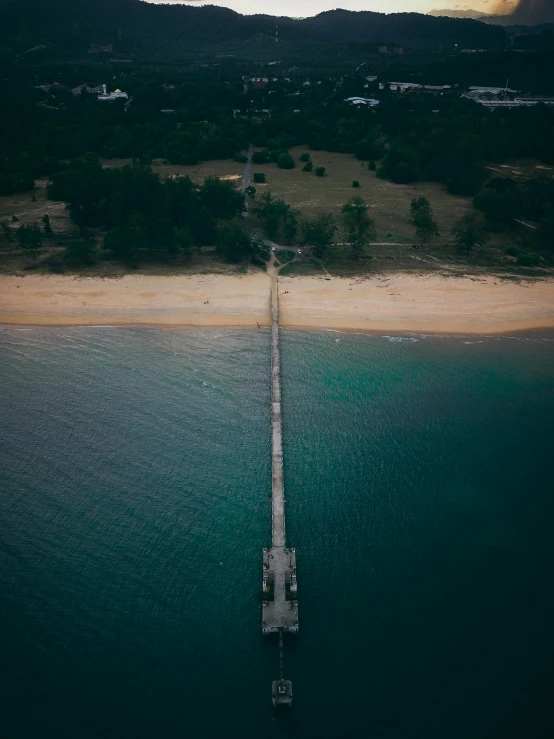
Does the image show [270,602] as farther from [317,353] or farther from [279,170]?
[279,170]

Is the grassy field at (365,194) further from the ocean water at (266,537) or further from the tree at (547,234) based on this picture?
the ocean water at (266,537)

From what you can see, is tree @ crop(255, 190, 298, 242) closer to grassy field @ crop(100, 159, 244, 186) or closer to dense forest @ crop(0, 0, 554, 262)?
dense forest @ crop(0, 0, 554, 262)

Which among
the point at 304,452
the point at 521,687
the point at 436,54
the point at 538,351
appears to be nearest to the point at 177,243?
→ the point at 304,452

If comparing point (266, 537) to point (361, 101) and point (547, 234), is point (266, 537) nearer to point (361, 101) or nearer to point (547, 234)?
point (547, 234)

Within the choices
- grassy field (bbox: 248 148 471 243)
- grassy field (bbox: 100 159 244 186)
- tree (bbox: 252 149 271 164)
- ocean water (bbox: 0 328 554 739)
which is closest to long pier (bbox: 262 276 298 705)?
ocean water (bbox: 0 328 554 739)

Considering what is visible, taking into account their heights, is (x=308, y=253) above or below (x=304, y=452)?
above
